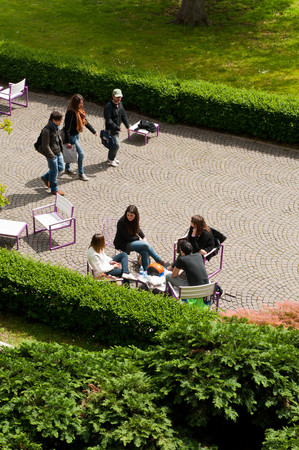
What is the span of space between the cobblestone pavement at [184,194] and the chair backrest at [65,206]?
569 mm

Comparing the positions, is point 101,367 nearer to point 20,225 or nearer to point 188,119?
point 20,225

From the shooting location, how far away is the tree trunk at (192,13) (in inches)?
969

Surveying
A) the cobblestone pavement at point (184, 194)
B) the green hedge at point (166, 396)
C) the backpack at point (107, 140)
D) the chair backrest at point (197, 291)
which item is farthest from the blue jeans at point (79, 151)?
the green hedge at point (166, 396)

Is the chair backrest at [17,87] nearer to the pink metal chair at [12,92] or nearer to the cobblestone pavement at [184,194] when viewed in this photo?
the pink metal chair at [12,92]

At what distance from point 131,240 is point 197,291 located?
81.0 inches

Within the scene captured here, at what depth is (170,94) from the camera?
17.8 m

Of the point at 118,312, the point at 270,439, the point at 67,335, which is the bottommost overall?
the point at 67,335

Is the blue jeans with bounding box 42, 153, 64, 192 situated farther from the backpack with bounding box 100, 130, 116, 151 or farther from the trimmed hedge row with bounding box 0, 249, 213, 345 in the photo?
the trimmed hedge row with bounding box 0, 249, 213, 345

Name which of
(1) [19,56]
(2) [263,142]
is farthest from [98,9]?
(2) [263,142]

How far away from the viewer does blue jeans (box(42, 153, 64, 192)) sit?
46.0ft

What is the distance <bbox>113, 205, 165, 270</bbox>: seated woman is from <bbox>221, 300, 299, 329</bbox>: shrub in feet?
6.11

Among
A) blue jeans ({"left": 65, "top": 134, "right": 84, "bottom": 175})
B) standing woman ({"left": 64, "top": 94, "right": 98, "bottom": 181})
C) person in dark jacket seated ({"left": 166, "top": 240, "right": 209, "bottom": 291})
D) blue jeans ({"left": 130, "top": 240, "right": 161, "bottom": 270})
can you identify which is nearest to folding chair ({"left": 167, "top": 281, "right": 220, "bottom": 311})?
person in dark jacket seated ({"left": 166, "top": 240, "right": 209, "bottom": 291})

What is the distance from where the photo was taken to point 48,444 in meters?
7.14

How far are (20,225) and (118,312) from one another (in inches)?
154
